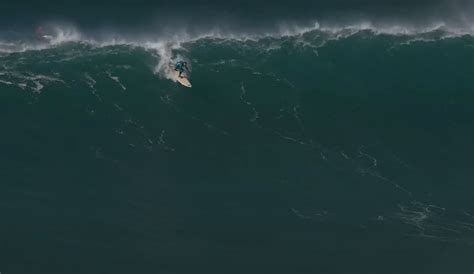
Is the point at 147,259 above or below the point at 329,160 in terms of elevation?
below

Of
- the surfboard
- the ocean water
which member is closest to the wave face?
the ocean water

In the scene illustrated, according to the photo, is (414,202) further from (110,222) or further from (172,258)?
(110,222)

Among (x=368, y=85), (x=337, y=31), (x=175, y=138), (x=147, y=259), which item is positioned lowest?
(x=147, y=259)

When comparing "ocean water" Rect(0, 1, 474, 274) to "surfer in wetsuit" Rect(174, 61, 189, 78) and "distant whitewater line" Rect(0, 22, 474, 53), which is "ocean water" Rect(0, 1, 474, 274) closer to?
"distant whitewater line" Rect(0, 22, 474, 53)

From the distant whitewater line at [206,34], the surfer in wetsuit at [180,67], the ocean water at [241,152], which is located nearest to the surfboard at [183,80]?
the surfer in wetsuit at [180,67]

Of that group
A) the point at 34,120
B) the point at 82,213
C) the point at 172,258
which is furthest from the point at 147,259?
the point at 34,120

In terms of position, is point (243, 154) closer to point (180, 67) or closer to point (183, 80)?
point (183, 80)
